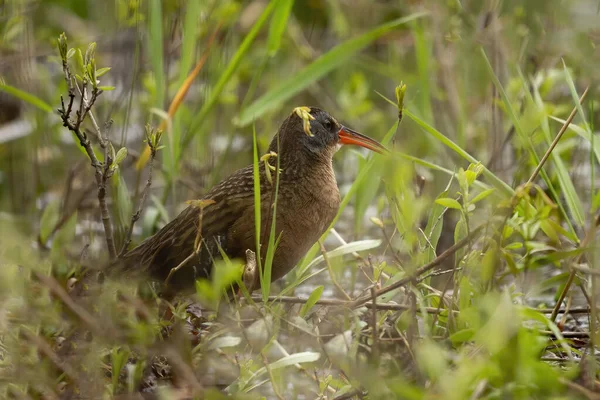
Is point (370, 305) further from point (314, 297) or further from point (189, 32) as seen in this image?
point (189, 32)

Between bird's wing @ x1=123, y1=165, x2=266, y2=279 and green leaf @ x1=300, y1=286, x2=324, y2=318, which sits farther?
bird's wing @ x1=123, y1=165, x2=266, y2=279

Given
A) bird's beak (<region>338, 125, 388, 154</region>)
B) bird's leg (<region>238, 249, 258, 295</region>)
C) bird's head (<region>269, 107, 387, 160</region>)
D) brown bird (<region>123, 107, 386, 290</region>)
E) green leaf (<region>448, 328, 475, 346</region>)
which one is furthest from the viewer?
bird's beak (<region>338, 125, 388, 154</region>)

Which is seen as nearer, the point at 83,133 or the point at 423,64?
the point at 83,133

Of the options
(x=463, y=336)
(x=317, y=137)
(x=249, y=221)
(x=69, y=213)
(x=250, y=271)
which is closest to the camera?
(x=463, y=336)

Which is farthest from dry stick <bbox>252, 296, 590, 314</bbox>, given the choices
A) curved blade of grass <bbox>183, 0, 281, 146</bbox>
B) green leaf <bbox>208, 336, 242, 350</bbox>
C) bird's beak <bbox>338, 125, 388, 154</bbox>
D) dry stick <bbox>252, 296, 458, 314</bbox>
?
curved blade of grass <bbox>183, 0, 281, 146</bbox>

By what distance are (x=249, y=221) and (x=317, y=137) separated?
0.53 metres

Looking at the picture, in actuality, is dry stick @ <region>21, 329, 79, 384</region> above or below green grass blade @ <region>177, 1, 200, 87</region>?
below

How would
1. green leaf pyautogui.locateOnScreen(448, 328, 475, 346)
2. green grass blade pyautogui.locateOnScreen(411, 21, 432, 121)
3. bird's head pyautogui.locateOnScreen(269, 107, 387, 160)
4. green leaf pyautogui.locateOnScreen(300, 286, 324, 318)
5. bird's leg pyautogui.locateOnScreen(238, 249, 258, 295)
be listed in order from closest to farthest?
green leaf pyautogui.locateOnScreen(448, 328, 475, 346)
green leaf pyautogui.locateOnScreen(300, 286, 324, 318)
bird's leg pyautogui.locateOnScreen(238, 249, 258, 295)
bird's head pyautogui.locateOnScreen(269, 107, 387, 160)
green grass blade pyautogui.locateOnScreen(411, 21, 432, 121)

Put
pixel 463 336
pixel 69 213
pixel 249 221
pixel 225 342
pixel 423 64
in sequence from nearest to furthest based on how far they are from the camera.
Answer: pixel 463 336 < pixel 225 342 < pixel 249 221 < pixel 69 213 < pixel 423 64

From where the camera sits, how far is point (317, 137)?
3332 millimetres

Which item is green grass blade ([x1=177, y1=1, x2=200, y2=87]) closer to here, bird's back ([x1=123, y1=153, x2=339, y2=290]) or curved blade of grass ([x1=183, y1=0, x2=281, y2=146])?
curved blade of grass ([x1=183, y1=0, x2=281, y2=146])

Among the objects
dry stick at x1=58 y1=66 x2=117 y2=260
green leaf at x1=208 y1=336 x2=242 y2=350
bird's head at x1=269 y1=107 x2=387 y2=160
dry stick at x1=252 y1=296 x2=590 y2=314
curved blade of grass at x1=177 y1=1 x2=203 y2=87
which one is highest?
curved blade of grass at x1=177 y1=1 x2=203 y2=87

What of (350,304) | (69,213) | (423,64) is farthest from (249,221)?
(423,64)

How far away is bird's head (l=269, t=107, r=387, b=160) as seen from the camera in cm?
326
